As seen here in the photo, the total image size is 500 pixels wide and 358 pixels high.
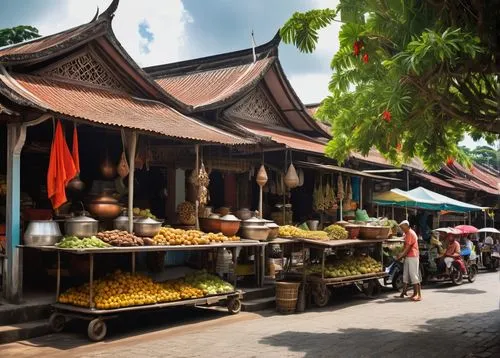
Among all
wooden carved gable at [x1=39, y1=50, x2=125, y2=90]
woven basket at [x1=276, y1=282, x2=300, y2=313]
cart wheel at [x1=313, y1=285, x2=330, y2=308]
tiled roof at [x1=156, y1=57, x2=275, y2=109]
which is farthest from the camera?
tiled roof at [x1=156, y1=57, x2=275, y2=109]

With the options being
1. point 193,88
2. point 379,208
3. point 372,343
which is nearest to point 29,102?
point 372,343

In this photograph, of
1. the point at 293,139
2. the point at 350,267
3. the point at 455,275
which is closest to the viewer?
the point at 350,267

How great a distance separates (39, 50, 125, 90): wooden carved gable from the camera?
11.0 metres

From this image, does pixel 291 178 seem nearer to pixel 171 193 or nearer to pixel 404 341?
pixel 171 193

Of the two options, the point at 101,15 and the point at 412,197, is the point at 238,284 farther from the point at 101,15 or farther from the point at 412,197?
the point at 412,197

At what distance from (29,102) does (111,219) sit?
2.99 m

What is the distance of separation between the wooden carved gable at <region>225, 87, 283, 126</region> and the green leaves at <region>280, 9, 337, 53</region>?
270 inches

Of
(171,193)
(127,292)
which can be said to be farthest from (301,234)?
(127,292)

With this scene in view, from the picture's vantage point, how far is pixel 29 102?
8211 millimetres

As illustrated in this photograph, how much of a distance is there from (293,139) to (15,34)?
15.2 meters

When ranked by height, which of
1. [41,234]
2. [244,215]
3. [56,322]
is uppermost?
[244,215]

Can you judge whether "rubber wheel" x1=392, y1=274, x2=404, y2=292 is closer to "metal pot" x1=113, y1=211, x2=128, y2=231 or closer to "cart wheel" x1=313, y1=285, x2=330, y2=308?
"cart wheel" x1=313, y1=285, x2=330, y2=308

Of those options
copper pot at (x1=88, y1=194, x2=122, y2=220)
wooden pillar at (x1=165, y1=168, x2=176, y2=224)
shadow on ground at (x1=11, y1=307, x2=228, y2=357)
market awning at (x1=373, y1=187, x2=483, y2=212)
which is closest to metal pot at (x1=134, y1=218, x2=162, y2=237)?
copper pot at (x1=88, y1=194, x2=122, y2=220)

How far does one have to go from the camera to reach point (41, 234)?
8734mm
